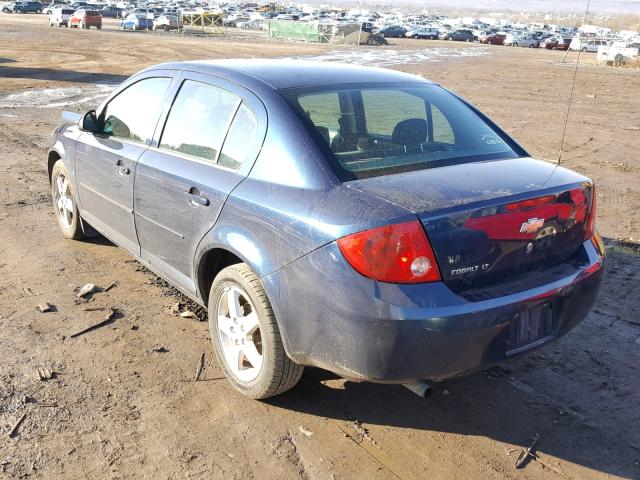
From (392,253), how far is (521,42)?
6753 centimetres

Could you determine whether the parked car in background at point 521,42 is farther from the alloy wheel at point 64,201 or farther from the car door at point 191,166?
the car door at point 191,166

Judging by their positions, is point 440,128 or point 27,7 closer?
point 440,128

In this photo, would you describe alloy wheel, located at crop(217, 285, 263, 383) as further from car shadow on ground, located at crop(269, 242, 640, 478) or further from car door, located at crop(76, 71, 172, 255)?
car door, located at crop(76, 71, 172, 255)

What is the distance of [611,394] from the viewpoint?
3793mm

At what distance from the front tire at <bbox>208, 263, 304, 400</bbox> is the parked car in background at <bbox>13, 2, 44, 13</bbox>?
8684 cm

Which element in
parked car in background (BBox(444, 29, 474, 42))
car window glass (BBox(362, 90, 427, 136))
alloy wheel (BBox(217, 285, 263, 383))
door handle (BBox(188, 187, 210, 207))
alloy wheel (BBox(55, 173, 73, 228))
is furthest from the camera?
parked car in background (BBox(444, 29, 474, 42))

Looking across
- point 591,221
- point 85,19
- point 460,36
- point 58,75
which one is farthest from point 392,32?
point 591,221

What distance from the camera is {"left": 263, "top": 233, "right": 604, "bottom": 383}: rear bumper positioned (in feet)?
9.53

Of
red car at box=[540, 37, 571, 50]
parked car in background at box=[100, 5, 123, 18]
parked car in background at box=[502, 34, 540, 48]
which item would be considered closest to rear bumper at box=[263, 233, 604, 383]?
red car at box=[540, 37, 571, 50]

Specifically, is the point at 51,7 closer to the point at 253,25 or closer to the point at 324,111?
the point at 253,25

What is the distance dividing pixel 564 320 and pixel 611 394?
718mm

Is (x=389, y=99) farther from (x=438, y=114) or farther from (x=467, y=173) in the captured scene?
(x=467, y=173)

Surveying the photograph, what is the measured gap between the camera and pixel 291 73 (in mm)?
4035

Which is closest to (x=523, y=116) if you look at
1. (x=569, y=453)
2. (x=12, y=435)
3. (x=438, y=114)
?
(x=438, y=114)
